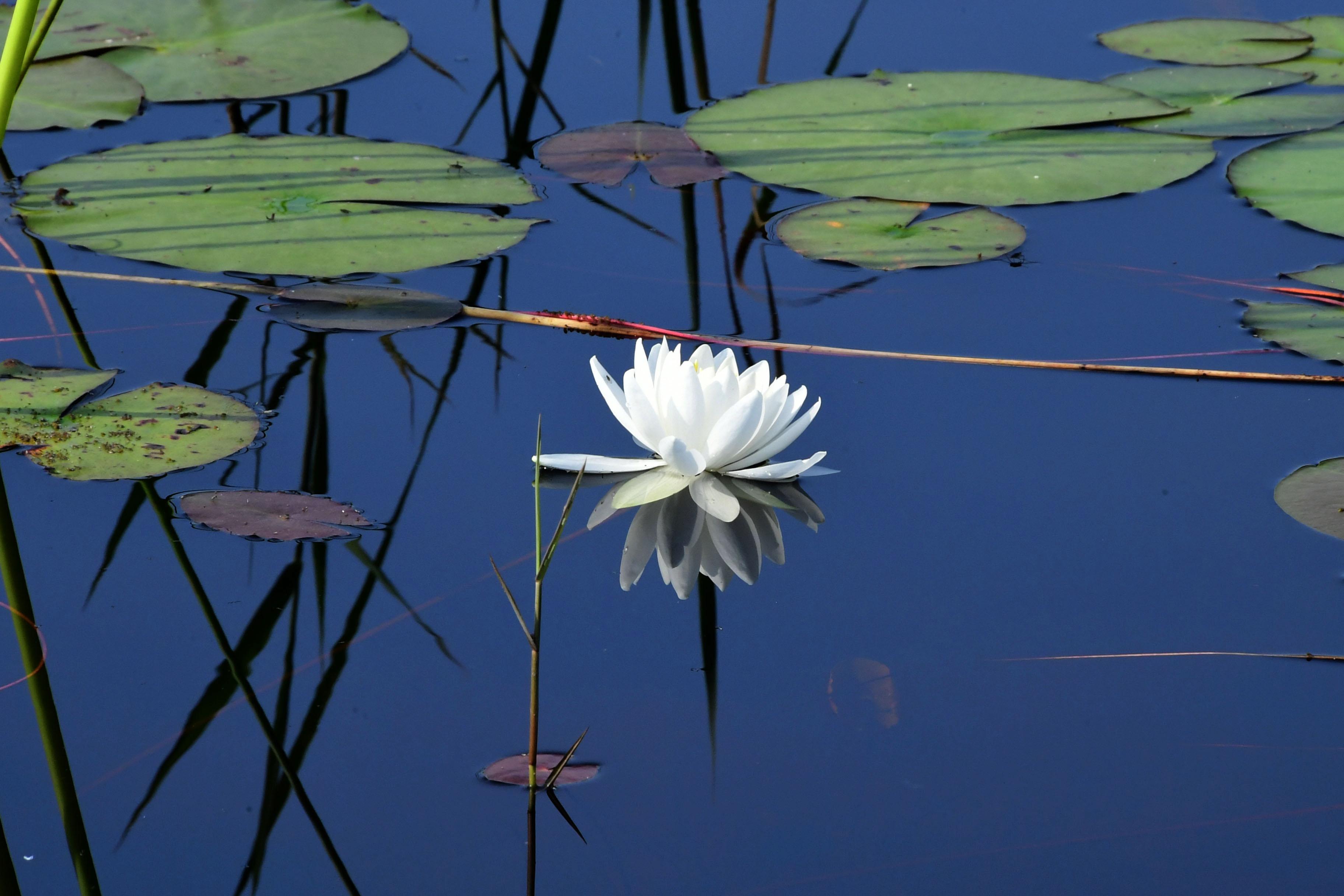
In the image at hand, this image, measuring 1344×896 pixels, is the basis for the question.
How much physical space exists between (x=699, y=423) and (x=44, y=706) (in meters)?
0.98

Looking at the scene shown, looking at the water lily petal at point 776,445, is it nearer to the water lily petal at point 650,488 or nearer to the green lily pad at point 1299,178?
the water lily petal at point 650,488

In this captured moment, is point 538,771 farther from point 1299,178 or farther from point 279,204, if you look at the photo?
point 1299,178

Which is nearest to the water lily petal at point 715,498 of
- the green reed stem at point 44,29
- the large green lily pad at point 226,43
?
the green reed stem at point 44,29

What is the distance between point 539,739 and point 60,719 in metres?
0.59

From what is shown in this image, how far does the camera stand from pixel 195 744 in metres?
1.48

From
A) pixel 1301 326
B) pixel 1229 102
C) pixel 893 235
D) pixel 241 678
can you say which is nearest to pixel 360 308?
pixel 241 678

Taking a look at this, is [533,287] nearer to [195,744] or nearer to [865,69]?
[195,744]

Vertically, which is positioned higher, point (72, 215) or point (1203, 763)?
point (72, 215)

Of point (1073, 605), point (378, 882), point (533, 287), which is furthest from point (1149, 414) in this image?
point (378, 882)

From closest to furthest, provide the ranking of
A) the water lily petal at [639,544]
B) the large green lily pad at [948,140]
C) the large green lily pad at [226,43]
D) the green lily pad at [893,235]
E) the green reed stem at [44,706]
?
the green reed stem at [44,706] < the water lily petal at [639,544] < the green lily pad at [893,235] < the large green lily pad at [948,140] < the large green lily pad at [226,43]

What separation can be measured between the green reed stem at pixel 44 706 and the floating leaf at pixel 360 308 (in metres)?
0.67

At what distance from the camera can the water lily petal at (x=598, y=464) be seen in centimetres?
200

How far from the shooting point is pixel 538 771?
56.7 inches

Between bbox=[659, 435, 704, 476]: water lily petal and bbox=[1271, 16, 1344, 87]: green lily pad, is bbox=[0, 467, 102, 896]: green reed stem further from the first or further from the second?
bbox=[1271, 16, 1344, 87]: green lily pad
